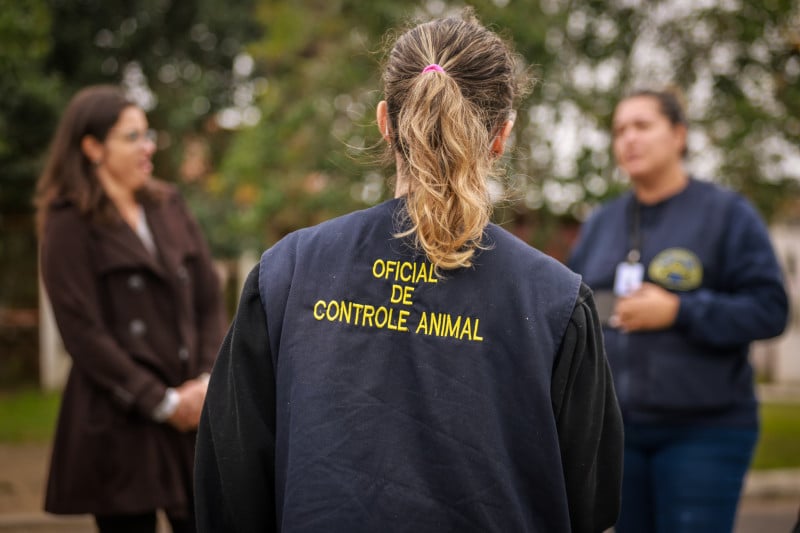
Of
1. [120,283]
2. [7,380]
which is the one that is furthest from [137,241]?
[7,380]

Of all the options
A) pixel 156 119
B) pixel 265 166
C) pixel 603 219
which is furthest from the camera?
pixel 156 119

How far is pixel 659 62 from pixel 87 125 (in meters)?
5.66

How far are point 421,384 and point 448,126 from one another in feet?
1.65

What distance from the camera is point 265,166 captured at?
8.41 metres

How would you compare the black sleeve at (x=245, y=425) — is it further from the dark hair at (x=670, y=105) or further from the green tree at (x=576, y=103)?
the green tree at (x=576, y=103)

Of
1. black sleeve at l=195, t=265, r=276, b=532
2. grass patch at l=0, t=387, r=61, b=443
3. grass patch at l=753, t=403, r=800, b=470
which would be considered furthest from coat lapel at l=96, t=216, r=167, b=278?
grass patch at l=753, t=403, r=800, b=470

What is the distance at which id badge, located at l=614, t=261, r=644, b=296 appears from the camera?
3.49m

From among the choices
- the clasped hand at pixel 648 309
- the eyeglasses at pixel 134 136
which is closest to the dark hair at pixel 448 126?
the clasped hand at pixel 648 309

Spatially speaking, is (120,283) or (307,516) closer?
(307,516)

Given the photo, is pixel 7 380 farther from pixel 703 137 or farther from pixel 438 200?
pixel 438 200

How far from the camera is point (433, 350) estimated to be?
1.77 metres

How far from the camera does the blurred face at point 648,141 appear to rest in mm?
3635

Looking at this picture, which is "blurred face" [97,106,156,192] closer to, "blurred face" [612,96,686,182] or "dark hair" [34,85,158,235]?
"dark hair" [34,85,158,235]

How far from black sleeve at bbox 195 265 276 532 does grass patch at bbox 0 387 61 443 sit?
26.5 ft
